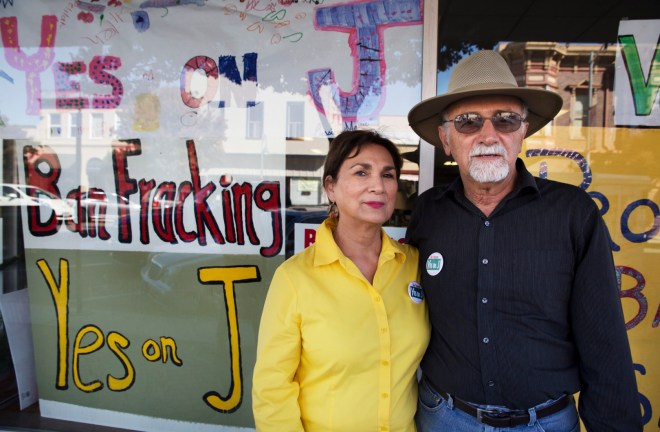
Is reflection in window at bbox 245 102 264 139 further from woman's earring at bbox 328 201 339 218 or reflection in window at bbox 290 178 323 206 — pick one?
woman's earring at bbox 328 201 339 218

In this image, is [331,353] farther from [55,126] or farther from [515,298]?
[55,126]

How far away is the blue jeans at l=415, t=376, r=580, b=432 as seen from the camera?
154cm

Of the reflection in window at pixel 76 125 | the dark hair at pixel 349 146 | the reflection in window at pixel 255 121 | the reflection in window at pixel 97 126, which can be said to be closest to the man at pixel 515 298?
the dark hair at pixel 349 146

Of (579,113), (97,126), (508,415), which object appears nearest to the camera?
(508,415)

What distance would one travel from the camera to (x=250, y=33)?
2.80 meters

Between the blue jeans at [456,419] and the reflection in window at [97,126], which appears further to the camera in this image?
the reflection in window at [97,126]

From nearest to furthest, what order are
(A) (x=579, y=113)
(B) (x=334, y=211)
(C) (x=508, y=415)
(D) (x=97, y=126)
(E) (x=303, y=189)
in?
1. (C) (x=508, y=415)
2. (B) (x=334, y=211)
3. (A) (x=579, y=113)
4. (E) (x=303, y=189)
5. (D) (x=97, y=126)

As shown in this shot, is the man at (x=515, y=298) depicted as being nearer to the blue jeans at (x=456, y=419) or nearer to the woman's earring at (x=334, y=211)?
the blue jeans at (x=456, y=419)

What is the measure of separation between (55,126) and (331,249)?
243cm

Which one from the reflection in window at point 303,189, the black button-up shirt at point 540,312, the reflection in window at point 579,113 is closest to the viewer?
the black button-up shirt at point 540,312

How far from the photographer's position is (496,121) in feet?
5.40

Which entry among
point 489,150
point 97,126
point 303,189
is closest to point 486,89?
point 489,150

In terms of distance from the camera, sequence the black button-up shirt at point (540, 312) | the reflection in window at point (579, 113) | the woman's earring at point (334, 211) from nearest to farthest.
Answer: the black button-up shirt at point (540, 312) → the woman's earring at point (334, 211) → the reflection in window at point (579, 113)

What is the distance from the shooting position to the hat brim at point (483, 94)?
1653mm
